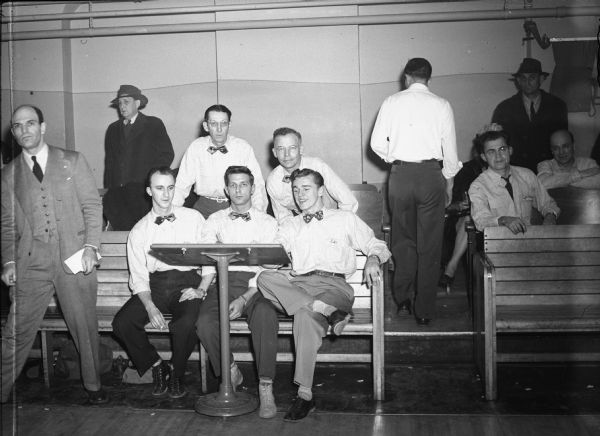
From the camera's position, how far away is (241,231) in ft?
16.6

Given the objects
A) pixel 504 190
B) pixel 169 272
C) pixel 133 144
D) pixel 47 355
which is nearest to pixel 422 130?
pixel 504 190

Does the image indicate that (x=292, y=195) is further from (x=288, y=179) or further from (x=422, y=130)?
(x=422, y=130)

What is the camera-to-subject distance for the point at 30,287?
4602 mm

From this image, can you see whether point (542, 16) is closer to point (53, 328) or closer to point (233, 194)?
point (233, 194)

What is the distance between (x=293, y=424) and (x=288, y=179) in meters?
1.98

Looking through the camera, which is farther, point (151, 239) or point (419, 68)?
point (419, 68)

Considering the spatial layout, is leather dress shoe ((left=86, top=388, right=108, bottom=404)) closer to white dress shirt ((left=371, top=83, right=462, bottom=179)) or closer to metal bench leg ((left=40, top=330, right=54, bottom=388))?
metal bench leg ((left=40, top=330, right=54, bottom=388))

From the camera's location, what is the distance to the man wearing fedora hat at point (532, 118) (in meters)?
7.50

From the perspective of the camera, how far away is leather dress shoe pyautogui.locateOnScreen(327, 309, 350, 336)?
174 inches

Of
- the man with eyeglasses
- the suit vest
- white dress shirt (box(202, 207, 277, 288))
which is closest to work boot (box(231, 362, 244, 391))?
white dress shirt (box(202, 207, 277, 288))

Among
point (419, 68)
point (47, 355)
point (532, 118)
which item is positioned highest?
point (419, 68)

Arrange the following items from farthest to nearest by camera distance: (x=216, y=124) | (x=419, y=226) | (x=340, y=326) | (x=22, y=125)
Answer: (x=216, y=124) → (x=419, y=226) → (x=22, y=125) → (x=340, y=326)

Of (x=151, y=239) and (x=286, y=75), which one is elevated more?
(x=286, y=75)

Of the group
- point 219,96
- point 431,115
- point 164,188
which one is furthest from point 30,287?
point 219,96
